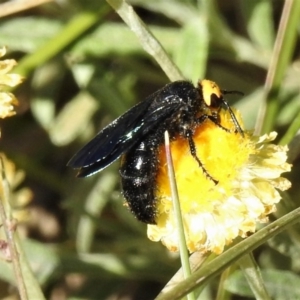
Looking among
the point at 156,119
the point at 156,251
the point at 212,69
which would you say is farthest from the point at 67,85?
the point at 156,119

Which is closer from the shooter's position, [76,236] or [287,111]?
[287,111]

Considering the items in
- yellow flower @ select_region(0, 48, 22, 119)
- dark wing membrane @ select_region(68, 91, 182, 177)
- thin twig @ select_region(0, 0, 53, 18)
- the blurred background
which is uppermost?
thin twig @ select_region(0, 0, 53, 18)

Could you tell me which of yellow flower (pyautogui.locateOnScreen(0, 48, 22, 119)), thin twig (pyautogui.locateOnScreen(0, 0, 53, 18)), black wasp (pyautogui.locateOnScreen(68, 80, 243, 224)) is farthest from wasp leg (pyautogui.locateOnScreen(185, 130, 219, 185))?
thin twig (pyautogui.locateOnScreen(0, 0, 53, 18))

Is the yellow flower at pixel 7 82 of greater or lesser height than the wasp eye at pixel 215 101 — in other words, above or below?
above

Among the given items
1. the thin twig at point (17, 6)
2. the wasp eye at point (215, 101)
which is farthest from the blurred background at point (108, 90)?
the wasp eye at point (215, 101)

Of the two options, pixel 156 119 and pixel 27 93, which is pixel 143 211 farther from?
pixel 27 93

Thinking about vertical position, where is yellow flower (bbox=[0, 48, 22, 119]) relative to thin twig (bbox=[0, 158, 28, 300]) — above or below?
above

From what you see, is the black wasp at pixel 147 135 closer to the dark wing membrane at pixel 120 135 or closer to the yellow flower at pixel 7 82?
the dark wing membrane at pixel 120 135

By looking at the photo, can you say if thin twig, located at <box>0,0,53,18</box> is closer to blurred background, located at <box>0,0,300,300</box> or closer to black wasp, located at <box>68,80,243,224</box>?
blurred background, located at <box>0,0,300,300</box>
